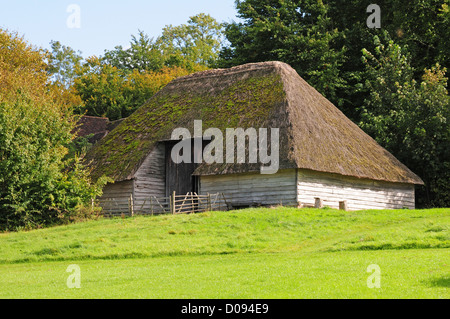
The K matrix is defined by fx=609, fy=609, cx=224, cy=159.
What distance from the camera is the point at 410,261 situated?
14.8 meters

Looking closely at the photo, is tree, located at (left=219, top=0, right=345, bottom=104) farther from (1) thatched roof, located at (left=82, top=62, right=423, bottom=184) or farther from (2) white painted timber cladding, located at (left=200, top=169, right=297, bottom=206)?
(2) white painted timber cladding, located at (left=200, top=169, right=297, bottom=206)

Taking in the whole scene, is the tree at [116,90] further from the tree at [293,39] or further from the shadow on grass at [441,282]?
the shadow on grass at [441,282]

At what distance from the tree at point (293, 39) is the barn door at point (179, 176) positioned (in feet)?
42.3

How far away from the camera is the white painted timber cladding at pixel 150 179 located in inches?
1262

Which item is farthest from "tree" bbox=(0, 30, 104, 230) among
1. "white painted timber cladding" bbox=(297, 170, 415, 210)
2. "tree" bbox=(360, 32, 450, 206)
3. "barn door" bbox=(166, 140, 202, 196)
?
"tree" bbox=(360, 32, 450, 206)

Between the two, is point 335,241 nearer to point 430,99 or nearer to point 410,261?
point 410,261

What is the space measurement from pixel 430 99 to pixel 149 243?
2021cm

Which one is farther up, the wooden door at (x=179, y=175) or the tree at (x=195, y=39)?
the tree at (x=195, y=39)

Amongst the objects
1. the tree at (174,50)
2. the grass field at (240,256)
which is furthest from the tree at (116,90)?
the grass field at (240,256)

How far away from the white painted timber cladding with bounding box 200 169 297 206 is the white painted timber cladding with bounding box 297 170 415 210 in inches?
20.9

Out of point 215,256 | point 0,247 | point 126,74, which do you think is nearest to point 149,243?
point 215,256

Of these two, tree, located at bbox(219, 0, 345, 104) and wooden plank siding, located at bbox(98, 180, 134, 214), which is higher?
tree, located at bbox(219, 0, 345, 104)

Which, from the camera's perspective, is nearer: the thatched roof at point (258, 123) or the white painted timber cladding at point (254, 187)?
the white painted timber cladding at point (254, 187)

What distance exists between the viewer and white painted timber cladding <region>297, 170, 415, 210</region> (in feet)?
93.5
